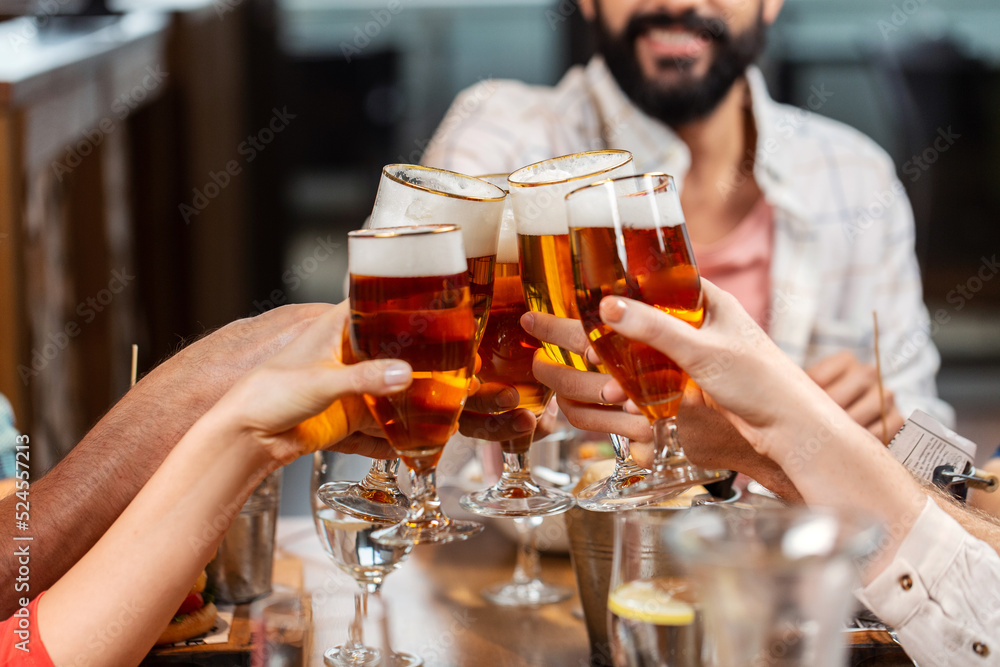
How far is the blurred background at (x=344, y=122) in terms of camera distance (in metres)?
4.01

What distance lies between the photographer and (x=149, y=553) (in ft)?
2.92

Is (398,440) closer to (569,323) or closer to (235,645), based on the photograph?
(569,323)

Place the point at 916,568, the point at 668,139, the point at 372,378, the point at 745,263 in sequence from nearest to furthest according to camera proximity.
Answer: the point at 372,378, the point at 916,568, the point at 745,263, the point at 668,139

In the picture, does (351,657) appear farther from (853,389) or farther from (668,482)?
(853,389)

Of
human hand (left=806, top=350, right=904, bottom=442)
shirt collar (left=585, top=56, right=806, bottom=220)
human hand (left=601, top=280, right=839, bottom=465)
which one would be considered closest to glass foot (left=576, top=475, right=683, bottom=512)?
human hand (left=601, top=280, right=839, bottom=465)

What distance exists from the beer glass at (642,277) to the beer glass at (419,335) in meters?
0.12

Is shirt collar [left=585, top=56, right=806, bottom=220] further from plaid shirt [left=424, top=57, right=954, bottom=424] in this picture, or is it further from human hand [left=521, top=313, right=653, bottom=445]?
human hand [left=521, top=313, right=653, bottom=445]

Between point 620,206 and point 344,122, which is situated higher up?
point 620,206

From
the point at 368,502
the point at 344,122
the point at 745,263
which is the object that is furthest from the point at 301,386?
the point at 344,122

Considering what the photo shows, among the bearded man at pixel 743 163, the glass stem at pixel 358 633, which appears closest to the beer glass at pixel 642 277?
the glass stem at pixel 358 633

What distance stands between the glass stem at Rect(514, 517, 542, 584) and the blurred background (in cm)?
258

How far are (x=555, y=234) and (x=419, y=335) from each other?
0.66ft

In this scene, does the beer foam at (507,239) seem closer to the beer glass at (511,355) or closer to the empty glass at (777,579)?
the beer glass at (511,355)

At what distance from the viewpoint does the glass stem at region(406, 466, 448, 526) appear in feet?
2.82
